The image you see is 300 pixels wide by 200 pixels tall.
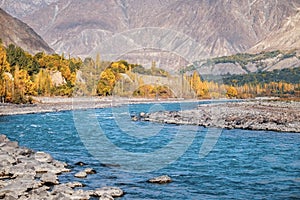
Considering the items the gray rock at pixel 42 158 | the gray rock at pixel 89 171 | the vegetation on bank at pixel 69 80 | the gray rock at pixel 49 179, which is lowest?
the gray rock at pixel 89 171

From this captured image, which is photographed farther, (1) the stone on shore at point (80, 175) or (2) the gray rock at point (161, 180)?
(1) the stone on shore at point (80, 175)

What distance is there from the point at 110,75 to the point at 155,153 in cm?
11237

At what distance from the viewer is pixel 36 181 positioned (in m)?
20.8

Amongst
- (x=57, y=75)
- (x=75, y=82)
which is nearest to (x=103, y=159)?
(x=57, y=75)

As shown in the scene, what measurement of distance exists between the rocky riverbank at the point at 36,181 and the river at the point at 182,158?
954 millimetres

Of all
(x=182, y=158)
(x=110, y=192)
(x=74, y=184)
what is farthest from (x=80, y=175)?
(x=182, y=158)

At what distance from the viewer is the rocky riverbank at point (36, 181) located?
18.5 metres

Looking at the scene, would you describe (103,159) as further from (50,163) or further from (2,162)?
(2,162)

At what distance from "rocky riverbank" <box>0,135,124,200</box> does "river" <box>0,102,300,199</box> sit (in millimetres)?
954

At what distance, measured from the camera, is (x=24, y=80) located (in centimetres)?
9638

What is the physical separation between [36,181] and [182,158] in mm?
12392

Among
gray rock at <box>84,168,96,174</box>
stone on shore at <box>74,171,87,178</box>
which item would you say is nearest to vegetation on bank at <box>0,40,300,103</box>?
gray rock at <box>84,168,96,174</box>

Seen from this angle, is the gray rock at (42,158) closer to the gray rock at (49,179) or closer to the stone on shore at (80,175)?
the stone on shore at (80,175)

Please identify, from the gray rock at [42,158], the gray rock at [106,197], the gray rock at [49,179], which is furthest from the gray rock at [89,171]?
the gray rock at [106,197]
